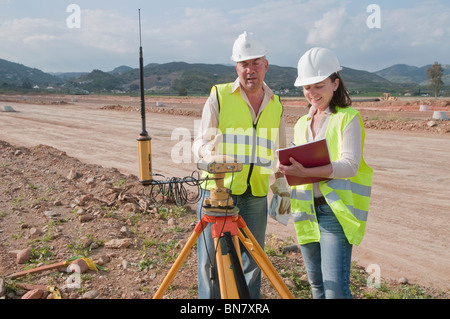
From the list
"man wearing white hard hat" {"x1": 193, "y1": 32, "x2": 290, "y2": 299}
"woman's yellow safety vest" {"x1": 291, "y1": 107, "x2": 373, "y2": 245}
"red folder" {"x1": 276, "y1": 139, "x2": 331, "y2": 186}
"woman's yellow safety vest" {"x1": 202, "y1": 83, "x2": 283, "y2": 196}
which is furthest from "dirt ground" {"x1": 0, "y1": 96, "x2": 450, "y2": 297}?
"red folder" {"x1": 276, "y1": 139, "x2": 331, "y2": 186}

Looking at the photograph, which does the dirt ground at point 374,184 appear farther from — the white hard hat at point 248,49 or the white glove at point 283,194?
the white hard hat at point 248,49

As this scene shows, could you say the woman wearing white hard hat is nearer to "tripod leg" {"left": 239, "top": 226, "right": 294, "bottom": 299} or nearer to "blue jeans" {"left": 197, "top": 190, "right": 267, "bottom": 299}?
"tripod leg" {"left": 239, "top": 226, "right": 294, "bottom": 299}

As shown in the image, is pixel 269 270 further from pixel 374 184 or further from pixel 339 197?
pixel 374 184

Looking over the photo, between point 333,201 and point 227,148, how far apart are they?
0.81m

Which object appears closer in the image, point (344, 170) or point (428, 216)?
point (344, 170)

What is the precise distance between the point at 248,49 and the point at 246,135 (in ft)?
1.89

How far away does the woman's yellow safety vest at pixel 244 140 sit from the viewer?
2723mm

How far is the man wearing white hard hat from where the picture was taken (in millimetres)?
2656

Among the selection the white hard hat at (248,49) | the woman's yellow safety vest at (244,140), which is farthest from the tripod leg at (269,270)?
the white hard hat at (248,49)

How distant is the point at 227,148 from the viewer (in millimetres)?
2732

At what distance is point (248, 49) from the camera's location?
2631 mm

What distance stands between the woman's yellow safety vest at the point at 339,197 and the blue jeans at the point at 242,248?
1.29 ft

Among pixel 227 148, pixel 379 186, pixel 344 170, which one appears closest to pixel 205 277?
pixel 227 148

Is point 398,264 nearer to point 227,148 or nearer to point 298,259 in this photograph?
point 298,259
